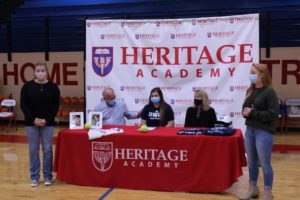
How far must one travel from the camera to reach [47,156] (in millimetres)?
5199

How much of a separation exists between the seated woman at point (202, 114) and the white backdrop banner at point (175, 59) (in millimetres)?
1051

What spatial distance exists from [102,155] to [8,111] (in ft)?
21.8

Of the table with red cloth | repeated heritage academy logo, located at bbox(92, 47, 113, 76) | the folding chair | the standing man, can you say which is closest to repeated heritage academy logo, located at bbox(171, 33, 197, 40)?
repeated heritage academy logo, located at bbox(92, 47, 113, 76)

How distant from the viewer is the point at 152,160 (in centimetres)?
492

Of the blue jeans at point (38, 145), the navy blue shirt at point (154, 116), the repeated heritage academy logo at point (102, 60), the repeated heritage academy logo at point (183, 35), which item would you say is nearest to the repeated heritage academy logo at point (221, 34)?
the repeated heritage academy logo at point (183, 35)

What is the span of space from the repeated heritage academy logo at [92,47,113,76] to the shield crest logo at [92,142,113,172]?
212 centimetres

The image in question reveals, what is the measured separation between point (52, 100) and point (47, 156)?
0.70 m

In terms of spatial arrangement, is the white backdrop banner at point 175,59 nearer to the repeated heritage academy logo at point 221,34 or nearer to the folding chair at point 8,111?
the repeated heritage academy logo at point 221,34

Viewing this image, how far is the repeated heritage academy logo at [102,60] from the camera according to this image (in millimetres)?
6926

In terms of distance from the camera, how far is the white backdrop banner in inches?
252

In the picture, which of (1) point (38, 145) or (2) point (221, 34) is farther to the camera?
(2) point (221, 34)

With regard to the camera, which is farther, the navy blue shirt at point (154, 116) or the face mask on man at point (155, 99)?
the navy blue shirt at point (154, 116)

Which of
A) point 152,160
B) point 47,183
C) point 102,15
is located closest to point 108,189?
point 152,160

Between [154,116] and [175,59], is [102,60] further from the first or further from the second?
[154,116]
